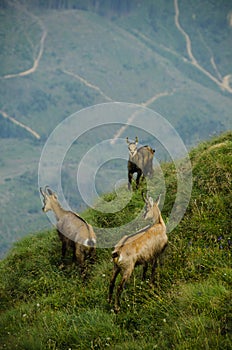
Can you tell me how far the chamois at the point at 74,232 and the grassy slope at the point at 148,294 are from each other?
0.35m

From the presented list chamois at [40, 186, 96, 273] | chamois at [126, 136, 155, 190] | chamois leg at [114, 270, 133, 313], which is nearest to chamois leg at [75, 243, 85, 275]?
chamois at [40, 186, 96, 273]

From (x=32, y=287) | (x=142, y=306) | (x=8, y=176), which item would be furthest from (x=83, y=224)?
(x=8, y=176)

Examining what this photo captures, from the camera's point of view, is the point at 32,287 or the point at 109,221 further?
the point at 109,221

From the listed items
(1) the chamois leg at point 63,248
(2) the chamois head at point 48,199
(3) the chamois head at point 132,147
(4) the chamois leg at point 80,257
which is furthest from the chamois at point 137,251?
(3) the chamois head at point 132,147

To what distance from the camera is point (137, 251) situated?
7.85 meters

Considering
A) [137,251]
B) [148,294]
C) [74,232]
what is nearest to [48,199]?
[74,232]

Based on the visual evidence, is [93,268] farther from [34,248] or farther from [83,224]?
[34,248]

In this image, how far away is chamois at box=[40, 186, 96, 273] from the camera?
30.7 ft

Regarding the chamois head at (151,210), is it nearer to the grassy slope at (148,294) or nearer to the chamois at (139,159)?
the grassy slope at (148,294)

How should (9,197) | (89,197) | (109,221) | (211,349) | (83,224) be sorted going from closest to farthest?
(211,349), (83,224), (109,221), (89,197), (9,197)

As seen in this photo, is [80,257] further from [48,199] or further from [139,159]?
[139,159]

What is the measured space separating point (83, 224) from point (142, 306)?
224 centimetres

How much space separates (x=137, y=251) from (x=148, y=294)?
741mm

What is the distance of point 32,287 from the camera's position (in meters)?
9.85
